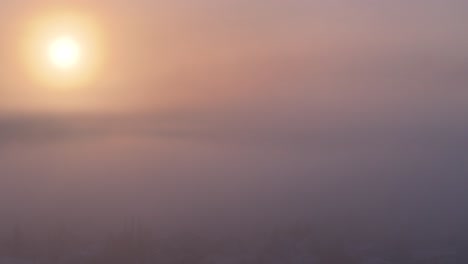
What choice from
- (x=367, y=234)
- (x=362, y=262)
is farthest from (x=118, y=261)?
(x=367, y=234)

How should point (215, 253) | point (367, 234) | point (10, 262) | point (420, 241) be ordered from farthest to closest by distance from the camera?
point (367, 234) → point (420, 241) → point (215, 253) → point (10, 262)

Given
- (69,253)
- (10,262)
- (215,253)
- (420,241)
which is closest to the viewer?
(10,262)

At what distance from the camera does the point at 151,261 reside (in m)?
25.6

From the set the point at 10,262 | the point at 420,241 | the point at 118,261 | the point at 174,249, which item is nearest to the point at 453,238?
the point at 420,241

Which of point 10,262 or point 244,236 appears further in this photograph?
point 244,236

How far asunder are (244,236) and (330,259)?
192 inches

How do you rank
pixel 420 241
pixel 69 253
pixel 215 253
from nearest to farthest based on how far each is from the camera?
pixel 69 253 < pixel 215 253 < pixel 420 241

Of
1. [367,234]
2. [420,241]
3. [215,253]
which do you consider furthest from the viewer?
[367,234]

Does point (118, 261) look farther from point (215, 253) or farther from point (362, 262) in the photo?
point (362, 262)

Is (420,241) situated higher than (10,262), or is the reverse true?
(420,241)

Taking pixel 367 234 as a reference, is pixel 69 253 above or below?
below

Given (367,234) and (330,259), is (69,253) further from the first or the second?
(367,234)

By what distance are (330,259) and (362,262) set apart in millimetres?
A: 1236

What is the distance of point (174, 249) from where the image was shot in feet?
87.3
